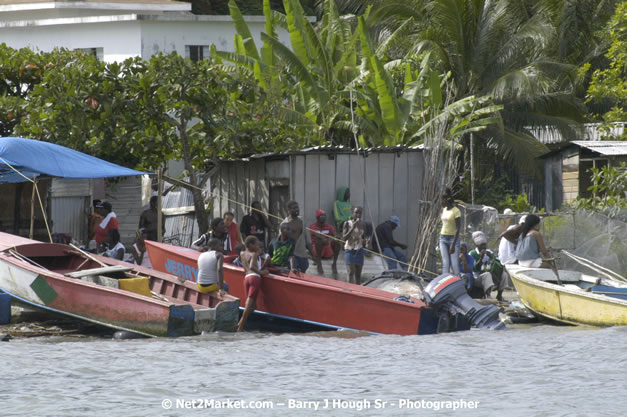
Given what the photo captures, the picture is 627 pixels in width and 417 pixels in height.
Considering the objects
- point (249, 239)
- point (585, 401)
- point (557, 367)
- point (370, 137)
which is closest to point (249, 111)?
point (370, 137)

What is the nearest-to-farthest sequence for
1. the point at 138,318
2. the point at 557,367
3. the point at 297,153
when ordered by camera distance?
the point at 557,367, the point at 138,318, the point at 297,153

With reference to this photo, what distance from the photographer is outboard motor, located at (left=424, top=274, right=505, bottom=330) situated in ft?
43.3

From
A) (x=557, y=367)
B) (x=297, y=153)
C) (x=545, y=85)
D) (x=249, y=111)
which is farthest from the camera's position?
(x=545, y=85)

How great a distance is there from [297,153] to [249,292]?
4.81m

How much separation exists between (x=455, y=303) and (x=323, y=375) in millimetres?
2589

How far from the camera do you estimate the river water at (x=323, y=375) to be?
33.6 ft

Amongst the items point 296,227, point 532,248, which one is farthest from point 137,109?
point 532,248

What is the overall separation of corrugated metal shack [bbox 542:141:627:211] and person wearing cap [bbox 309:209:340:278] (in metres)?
8.18

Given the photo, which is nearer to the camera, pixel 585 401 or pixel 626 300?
pixel 585 401

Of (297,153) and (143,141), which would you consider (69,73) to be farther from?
(297,153)

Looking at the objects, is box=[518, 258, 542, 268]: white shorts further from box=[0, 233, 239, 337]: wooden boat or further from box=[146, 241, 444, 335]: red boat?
box=[0, 233, 239, 337]: wooden boat

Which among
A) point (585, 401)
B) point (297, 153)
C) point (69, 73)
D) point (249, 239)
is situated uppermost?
point (69, 73)

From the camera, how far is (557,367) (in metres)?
12.1

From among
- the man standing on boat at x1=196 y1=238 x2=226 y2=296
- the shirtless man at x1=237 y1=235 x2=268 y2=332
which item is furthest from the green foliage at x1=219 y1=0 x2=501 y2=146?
the man standing on boat at x1=196 y1=238 x2=226 y2=296
